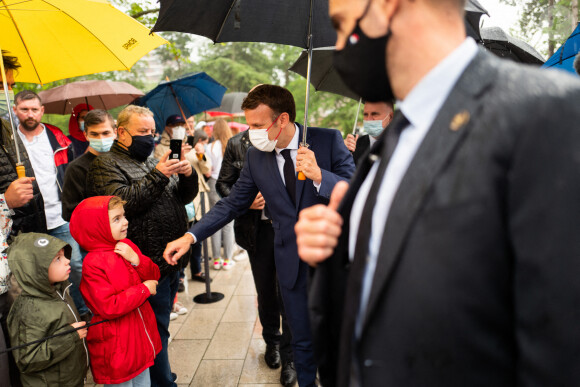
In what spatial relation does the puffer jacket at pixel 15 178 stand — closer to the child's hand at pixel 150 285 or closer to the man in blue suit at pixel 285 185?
the child's hand at pixel 150 285

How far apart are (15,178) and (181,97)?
10.6 feet

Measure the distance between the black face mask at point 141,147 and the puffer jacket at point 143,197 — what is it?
51mm

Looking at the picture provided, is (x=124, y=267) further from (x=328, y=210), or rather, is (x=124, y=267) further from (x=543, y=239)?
(x=543, y=239)

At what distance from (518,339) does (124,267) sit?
8.63 ft

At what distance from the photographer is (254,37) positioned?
3441 mm

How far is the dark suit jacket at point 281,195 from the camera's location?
3139 mm

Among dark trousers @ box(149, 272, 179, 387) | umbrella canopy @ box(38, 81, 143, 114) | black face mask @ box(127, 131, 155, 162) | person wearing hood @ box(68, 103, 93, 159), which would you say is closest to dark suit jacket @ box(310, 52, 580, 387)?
dark trousers @ box(149, 272, 179, 387)

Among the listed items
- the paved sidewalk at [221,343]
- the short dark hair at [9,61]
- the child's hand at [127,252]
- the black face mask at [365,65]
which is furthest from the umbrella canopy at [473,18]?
the short dark hair at [9,61]

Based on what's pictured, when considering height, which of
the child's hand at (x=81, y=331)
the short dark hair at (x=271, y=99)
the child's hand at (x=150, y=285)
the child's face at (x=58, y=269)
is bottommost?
the child's hand at (x=81, y=331)

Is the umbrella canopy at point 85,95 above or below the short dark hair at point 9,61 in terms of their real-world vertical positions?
below

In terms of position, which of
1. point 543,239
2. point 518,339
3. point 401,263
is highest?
point 543,239

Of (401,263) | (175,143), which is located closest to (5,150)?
(175,143)

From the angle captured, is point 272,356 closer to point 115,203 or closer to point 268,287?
point 268,287

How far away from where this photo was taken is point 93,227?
9.52 feet
